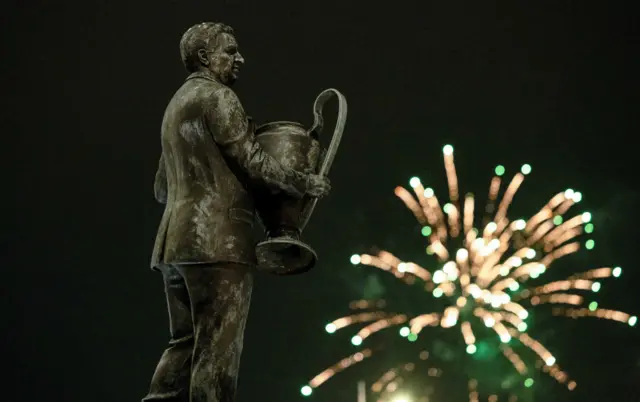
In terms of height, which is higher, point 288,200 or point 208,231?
point 288,200

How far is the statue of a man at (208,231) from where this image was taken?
12.7 ft

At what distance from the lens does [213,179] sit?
13.1 ft

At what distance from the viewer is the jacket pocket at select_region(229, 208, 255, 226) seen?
13.0 feet

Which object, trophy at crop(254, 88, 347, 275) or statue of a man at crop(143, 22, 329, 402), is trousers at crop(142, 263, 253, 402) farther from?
trophy at crop(254, 88, 347, 275)

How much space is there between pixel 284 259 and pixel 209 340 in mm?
508

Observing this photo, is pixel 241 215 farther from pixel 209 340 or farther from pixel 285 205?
pixel 209 340

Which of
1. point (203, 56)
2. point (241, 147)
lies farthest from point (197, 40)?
point (241, 147)

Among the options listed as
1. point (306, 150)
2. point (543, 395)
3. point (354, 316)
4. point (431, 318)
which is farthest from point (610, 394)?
point (306, 150)

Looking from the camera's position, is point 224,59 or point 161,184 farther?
point 161,184

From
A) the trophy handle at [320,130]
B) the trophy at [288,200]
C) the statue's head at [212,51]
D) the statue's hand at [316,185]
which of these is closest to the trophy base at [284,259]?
the trophy at [288,200]

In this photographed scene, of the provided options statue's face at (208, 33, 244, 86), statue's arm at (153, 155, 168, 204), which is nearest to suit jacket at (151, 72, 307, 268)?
statue's face at (208, 33, 244, 86)

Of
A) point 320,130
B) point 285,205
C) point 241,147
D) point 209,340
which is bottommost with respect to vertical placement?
point 209,340

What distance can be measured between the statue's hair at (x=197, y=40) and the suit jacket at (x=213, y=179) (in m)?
A: 0.20

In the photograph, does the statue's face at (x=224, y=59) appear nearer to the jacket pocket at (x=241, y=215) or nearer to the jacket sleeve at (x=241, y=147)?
the jacket sleeve at (x=241, y=147)
